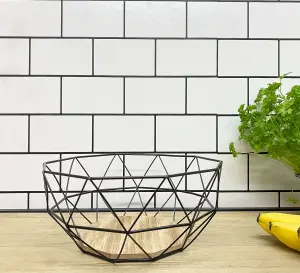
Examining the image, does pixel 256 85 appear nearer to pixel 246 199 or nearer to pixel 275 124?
pixel 275 124

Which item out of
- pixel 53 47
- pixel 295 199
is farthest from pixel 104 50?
pixel 295 199

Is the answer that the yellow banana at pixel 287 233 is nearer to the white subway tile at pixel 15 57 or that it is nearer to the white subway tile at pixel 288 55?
the white subway tile at pixel 288 55

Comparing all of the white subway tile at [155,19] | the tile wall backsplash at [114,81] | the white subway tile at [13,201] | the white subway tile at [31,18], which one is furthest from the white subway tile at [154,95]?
the white subway tile at [13,201]

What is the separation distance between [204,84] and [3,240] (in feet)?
1.78

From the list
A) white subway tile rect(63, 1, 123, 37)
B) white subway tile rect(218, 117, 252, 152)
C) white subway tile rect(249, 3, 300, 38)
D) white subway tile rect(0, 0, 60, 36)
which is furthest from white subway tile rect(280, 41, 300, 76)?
white subway tile rect(0, 0, 60, 36)

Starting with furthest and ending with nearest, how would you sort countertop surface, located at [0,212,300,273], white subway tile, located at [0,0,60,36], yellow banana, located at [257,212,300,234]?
white subway tile, located at [0,0,60,36] < yellow banana, located at [257,212,300,234] < countertop surface, located at [0,212,300,273]

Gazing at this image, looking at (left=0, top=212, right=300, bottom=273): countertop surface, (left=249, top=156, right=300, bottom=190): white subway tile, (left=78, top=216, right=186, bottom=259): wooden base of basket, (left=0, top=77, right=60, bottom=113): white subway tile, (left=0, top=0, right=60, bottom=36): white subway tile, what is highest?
(left=0, top=0, right=60, bottom=36): white subway tile

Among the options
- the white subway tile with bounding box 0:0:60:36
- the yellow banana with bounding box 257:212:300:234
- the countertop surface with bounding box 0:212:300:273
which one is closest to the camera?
the countertop surface with bounding box 0:212:300:273

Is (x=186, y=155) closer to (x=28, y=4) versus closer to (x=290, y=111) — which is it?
(x=290, y=111)

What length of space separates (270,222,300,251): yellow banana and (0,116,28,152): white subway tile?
0.57m

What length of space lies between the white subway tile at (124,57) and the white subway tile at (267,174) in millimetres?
333

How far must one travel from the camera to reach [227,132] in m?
0.89

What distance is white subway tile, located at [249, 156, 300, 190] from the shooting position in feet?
2.91

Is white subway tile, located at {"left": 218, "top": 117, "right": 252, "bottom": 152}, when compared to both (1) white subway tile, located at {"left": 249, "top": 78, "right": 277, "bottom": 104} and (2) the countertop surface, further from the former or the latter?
(2) the countertop surface
